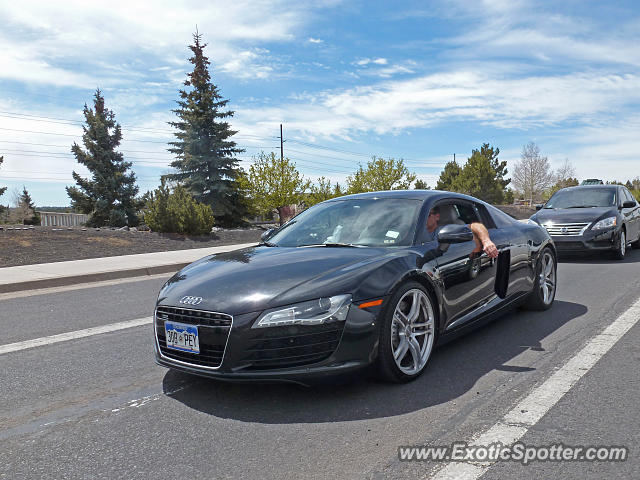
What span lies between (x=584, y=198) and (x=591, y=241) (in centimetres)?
175

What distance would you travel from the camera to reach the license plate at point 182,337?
3420mm

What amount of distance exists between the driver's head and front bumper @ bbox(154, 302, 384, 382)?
58.1 inches

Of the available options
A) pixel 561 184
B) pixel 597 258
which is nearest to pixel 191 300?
pixel 597 258

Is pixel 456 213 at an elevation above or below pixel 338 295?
above

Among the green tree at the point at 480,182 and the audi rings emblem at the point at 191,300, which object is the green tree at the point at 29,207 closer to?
the green tree at the point at 480,182

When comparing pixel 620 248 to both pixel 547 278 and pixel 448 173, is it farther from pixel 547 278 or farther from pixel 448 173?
pixel 448 173

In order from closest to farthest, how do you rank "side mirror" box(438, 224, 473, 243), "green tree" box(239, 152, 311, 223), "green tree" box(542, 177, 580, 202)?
1. "side mirror" box(438, 224, 473, 243)
2. "green tree" box(239, 152, 311, 223)
3. "green tree" box(542, 177, 580, 202)

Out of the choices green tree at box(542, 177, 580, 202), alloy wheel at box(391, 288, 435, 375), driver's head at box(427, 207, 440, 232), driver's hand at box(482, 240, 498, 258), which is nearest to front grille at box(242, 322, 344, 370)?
alloy wheel at box(391, 288, 435, 375)

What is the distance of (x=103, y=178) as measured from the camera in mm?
34750

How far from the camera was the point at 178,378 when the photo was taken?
3986 millimetres

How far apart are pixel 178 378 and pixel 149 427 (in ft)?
2.79

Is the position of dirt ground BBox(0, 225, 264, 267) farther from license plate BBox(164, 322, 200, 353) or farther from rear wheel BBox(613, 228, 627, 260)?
rear wheel BBox(613, 228, 627, 260)

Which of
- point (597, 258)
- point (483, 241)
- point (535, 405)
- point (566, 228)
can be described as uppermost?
point (483, 241)

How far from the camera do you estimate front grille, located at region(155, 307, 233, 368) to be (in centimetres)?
329
